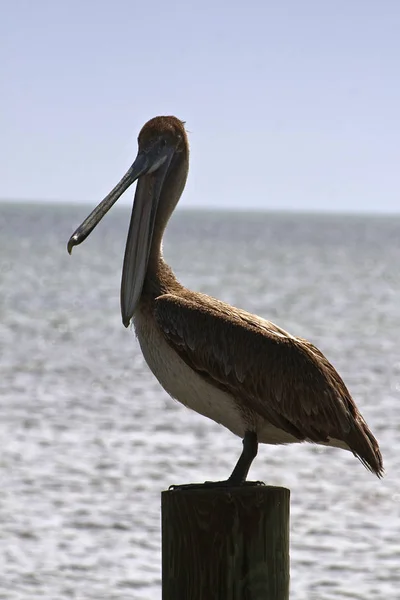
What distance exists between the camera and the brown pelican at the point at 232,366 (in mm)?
3660

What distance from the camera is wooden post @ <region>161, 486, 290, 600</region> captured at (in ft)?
9.66

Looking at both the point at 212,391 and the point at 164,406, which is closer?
the point at 212,391

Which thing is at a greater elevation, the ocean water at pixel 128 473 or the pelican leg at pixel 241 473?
the ocean water at pixel 128 473

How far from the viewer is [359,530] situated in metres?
7.97

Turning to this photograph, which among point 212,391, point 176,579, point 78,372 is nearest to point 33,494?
point 212,391

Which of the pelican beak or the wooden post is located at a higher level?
the pelican beak

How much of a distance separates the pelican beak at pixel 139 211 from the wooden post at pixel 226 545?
0.80 metres

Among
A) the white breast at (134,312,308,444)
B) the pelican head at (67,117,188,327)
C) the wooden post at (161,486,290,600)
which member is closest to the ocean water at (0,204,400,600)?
the white breast at (134,312,308,444)

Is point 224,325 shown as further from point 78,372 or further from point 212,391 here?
point 78,372

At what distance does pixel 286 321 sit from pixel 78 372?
10.8m

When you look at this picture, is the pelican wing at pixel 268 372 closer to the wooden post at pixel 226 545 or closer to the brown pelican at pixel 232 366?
→ the brown pelican at pixel 232 366

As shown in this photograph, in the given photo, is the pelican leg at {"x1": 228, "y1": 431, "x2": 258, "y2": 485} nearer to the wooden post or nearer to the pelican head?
the wooden post

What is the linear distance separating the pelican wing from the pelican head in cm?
15

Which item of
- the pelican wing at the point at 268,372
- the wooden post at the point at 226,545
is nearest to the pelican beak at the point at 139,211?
the pelican wing at the point at 268,372
